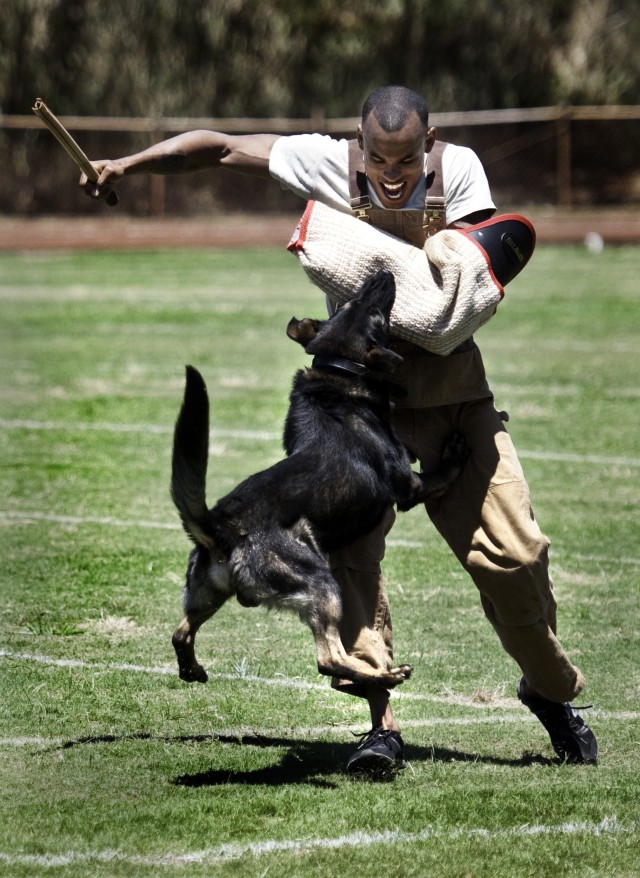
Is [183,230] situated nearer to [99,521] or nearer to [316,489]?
[99,521]

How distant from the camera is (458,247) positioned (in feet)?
14.5

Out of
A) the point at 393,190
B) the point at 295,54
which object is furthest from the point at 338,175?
the point at 295,54

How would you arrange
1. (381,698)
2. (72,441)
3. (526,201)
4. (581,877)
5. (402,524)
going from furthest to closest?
1. (526,201)
2. (72,441)
3. (402,524)
4. (381,698)
5. (581,877)

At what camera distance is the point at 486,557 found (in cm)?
474

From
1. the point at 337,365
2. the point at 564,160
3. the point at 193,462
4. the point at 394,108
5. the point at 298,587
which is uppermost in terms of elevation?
the point at 564,160

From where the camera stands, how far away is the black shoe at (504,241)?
4.45 metres

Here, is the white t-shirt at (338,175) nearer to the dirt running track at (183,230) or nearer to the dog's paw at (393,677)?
the dog's paw at (393,677)

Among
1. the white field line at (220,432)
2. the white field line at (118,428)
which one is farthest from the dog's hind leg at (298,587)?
the white field line at (118,428)

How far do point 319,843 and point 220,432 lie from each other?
23.0ft

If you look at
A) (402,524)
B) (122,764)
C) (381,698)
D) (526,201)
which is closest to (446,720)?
(381,698)

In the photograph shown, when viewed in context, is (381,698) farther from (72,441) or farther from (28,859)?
(72,441)

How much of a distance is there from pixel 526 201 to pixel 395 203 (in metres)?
26.4

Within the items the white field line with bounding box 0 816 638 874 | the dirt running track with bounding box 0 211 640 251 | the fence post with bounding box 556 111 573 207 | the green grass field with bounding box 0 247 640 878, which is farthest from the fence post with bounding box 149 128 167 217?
the white field line with bounding box 0 816 638 874

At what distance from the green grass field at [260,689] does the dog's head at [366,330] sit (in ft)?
4.73
